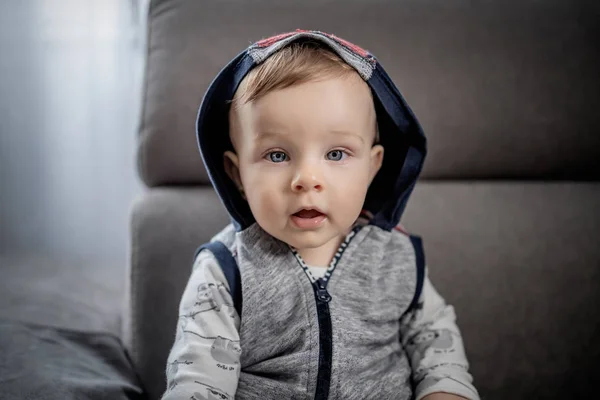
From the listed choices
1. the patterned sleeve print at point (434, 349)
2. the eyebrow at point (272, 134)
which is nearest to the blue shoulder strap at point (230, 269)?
the eyebrow at point (272, 134)

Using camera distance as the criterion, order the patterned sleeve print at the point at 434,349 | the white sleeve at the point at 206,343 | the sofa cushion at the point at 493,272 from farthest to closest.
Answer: the sofa cushion at the point at 493,272 < the patterned sleeve print at the point at 434,349 < the white sleeve at the point at 206,343

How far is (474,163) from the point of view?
47.7 inches

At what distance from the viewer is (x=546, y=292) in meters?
1.16

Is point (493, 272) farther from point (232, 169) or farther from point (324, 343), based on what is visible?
point (232, 169)

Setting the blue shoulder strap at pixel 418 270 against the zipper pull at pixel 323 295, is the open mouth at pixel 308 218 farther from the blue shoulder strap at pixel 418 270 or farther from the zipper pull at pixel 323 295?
the blue shoulder strap at pixel 418 270

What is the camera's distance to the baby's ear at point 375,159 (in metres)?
0.96

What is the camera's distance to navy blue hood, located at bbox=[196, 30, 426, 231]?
2.88 feet

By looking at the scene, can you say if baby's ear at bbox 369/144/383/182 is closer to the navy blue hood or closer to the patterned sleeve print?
the navy blue hood

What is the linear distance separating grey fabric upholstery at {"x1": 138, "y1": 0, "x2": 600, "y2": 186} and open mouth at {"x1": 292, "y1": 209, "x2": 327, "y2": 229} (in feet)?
1.23

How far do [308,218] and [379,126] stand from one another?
0.25 meters

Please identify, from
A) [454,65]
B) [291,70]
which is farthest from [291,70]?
[454,65]

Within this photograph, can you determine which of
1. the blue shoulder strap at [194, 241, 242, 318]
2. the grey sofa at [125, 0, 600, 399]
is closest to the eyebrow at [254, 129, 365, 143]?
the blue shoulder strap at [194, 241, 242, 318]

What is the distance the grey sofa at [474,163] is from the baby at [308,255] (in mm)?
195

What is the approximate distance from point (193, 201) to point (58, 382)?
428 mm
